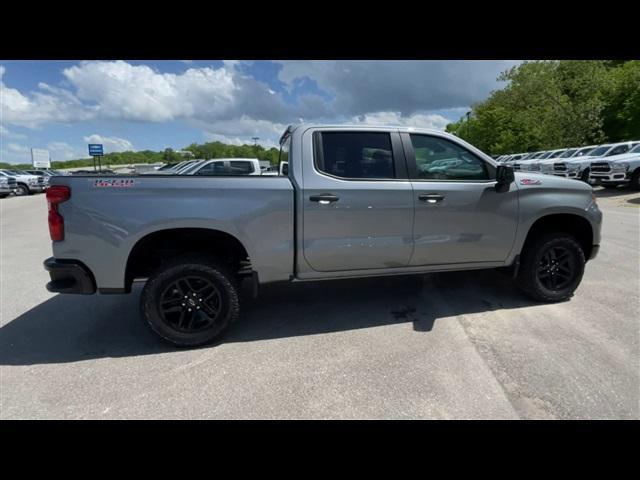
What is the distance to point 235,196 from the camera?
9.73 ft

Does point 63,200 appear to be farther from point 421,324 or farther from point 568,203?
point 568,203

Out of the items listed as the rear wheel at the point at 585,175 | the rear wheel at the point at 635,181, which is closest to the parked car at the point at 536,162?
the rear wheel at the point at 585,175

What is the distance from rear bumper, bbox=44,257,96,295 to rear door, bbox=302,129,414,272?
1.90 meters

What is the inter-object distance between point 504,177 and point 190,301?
3276 mm

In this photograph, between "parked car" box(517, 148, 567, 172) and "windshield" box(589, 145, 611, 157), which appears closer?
"windshield" box(589, 145, 611, 157)

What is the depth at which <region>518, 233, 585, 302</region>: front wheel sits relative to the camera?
384 centimetres

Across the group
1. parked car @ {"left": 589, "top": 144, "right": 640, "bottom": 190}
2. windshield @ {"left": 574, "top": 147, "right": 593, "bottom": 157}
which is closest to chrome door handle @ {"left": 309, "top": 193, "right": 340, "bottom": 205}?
parked car @ {"left": 589, "top": 144, "right": 640, "bottom": 190}

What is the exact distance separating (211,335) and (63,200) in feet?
5.49

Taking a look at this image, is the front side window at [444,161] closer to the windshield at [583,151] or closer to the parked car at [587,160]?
the parked car at [587,160]

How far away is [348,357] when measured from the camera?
2.90 metres

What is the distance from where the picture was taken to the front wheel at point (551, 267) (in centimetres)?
384

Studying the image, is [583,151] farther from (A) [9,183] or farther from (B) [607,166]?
(A) [9,183]

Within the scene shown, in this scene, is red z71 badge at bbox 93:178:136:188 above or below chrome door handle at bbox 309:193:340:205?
above

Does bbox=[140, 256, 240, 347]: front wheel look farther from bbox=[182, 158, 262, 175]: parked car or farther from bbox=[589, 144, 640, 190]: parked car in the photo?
bbox=[589, 144, 640, 190]: parked car
